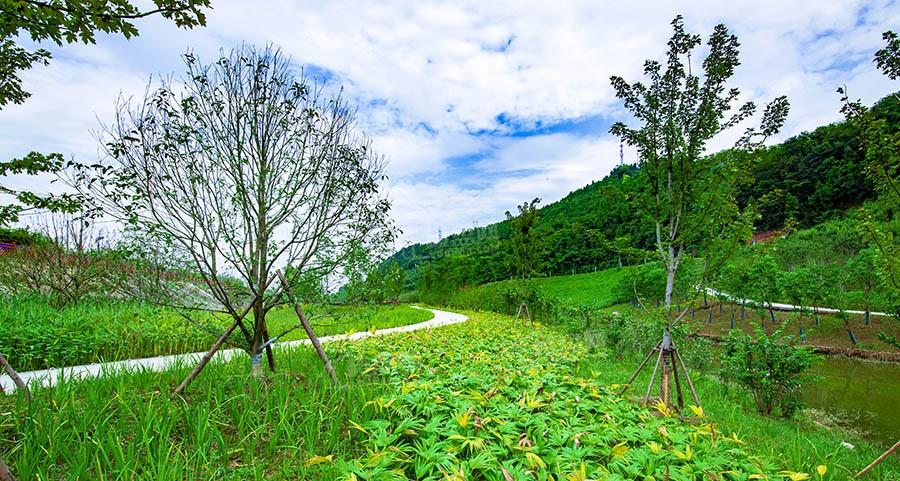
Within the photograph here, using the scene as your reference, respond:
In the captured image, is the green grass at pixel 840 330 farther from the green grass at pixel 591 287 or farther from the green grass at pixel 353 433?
the green grass at pixel 353 433

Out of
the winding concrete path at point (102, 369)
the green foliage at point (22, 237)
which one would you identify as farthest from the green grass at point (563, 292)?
the green foliage at point (22, 237)

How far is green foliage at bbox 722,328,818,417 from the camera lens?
20.4 feet

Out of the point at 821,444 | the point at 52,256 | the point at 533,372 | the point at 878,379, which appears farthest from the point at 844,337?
the point at 52,256

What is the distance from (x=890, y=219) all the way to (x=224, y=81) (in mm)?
9254

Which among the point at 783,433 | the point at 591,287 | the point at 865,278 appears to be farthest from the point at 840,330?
the point at 783,433

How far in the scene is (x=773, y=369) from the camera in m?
6.32

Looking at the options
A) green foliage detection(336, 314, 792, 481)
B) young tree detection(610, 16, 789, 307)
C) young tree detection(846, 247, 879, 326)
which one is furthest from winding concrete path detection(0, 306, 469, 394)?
young tree detection(846, 247, 879, 326)

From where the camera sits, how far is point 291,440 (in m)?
2.68

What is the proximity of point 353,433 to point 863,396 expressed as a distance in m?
12.9

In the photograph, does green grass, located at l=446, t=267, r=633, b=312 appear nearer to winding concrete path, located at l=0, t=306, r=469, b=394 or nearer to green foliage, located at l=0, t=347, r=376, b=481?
green foliage, located at l=0, t=347, r=376, b=481

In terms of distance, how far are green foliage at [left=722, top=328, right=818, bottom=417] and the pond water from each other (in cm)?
88

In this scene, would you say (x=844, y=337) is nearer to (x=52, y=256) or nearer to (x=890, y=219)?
(x=890, y=219)

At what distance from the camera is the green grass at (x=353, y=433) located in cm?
215

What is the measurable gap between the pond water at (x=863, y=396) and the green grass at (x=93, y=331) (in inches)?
341
